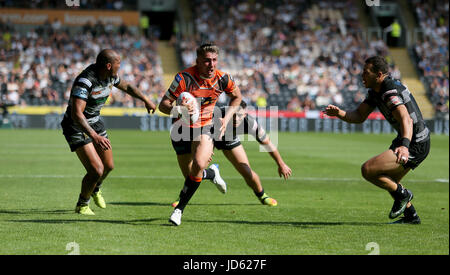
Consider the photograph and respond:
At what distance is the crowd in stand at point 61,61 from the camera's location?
37250 mm

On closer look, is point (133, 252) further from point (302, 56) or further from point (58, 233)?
point (302, 56)

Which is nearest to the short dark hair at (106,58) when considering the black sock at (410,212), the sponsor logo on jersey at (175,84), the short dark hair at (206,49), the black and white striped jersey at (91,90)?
the black and white striped jersey at (91,90)

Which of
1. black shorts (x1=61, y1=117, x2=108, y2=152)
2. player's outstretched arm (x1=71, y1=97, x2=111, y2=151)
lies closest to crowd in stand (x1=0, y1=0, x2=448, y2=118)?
black shorts (x1=61, y1=117, x2=108, y2=152)

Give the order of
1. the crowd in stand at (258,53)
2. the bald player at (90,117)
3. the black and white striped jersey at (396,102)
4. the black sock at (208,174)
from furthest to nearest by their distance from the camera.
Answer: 1. the crowd in stand at (258,53)
2. the black sock at (208,174)
3. the bald player at (90,117)
4. the black and white striped jersey at (396,102)

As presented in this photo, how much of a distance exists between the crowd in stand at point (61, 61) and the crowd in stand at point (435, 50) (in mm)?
17487

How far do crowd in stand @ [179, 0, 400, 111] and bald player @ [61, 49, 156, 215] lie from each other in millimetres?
30132

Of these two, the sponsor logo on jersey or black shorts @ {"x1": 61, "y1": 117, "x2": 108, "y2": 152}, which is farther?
black shorts @ {"x1": 61, "y1": 117, "x2": 108, "y2": 152}

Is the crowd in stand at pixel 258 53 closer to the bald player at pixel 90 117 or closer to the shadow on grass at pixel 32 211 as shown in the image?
the shadow on grass at pixel 32 211

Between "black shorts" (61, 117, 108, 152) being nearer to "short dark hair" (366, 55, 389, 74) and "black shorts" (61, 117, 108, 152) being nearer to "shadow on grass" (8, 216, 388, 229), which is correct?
"shadow on grass" (8, 216, 388, 229)

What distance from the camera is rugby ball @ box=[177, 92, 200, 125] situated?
9.14 meters

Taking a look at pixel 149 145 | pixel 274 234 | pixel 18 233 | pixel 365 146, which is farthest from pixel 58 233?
pixel 365 146

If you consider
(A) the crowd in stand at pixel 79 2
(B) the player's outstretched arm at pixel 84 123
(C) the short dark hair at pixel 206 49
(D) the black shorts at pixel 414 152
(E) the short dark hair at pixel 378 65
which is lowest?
(D) the black shorts at pixel 414 152

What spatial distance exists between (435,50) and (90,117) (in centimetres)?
4099

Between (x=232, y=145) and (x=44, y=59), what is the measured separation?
31.1 metres
